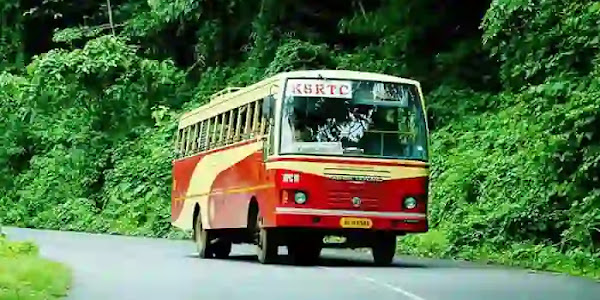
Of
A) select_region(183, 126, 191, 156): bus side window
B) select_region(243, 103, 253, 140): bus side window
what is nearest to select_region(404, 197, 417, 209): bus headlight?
select_region(243, 103, 253, 140): bus side window

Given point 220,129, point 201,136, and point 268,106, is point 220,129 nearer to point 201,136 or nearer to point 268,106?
point 201,136

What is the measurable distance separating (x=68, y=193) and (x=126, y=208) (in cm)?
538

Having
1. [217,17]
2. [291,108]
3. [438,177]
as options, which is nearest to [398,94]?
[291,108]

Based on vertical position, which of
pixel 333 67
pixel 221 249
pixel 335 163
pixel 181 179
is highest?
pixel 333 67

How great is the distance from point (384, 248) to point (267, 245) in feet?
6.63

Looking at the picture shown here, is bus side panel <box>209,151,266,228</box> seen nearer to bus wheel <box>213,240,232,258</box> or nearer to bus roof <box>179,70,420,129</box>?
bus wheel <box>213,240,232,258</box>

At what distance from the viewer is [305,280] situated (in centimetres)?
1842

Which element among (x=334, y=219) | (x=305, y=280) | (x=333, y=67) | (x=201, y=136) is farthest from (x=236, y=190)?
(x=333, y=67)

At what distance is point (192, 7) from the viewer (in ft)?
136

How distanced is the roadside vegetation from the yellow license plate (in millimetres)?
4608

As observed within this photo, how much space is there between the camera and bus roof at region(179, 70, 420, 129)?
880 inches

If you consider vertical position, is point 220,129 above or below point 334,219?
above

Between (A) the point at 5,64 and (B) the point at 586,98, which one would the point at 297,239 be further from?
(A) the point at 5,64

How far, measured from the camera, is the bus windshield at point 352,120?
2197 centimetres
